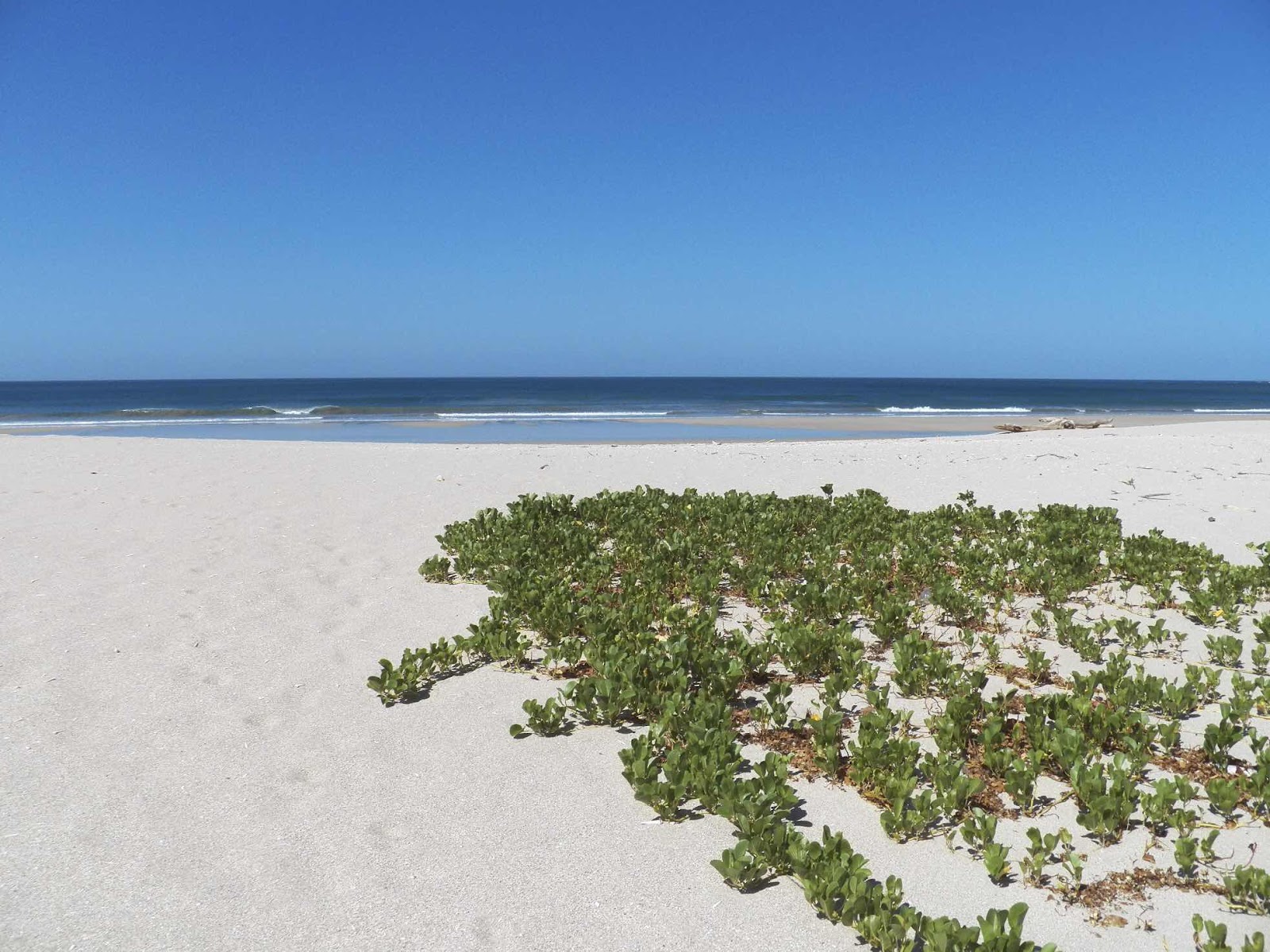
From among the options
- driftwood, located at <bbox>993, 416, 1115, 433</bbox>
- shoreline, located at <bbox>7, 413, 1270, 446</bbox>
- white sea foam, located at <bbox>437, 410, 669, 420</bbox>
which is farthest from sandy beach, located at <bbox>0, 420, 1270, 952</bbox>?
white sea foam, located at <bbox>437, 410, 669, 420</bbox>

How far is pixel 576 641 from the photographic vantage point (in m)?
5.02

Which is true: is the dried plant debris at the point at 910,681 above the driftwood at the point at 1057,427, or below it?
below

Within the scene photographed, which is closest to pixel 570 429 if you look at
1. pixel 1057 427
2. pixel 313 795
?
pixel 1057 427

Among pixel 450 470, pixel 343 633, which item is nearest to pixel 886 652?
pixel 343 633

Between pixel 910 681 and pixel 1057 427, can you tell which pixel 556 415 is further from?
pixel 910 681

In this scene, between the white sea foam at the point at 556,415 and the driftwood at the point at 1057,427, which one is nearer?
the driftwood at the point at 1057,427

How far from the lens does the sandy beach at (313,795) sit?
111 inches

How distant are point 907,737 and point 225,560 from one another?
233 inches

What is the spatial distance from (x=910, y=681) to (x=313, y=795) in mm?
3011

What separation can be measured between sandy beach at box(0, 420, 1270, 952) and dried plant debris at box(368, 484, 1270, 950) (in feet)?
0.49

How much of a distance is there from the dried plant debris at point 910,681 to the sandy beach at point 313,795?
5.9 inches

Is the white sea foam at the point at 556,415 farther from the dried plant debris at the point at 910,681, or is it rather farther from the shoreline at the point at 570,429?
the dried plant debris at the point at 910,681

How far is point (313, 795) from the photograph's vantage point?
11.9ft

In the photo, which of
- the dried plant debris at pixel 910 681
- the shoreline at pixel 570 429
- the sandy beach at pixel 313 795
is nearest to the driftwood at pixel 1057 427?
the shoreline at pixel 570 429
